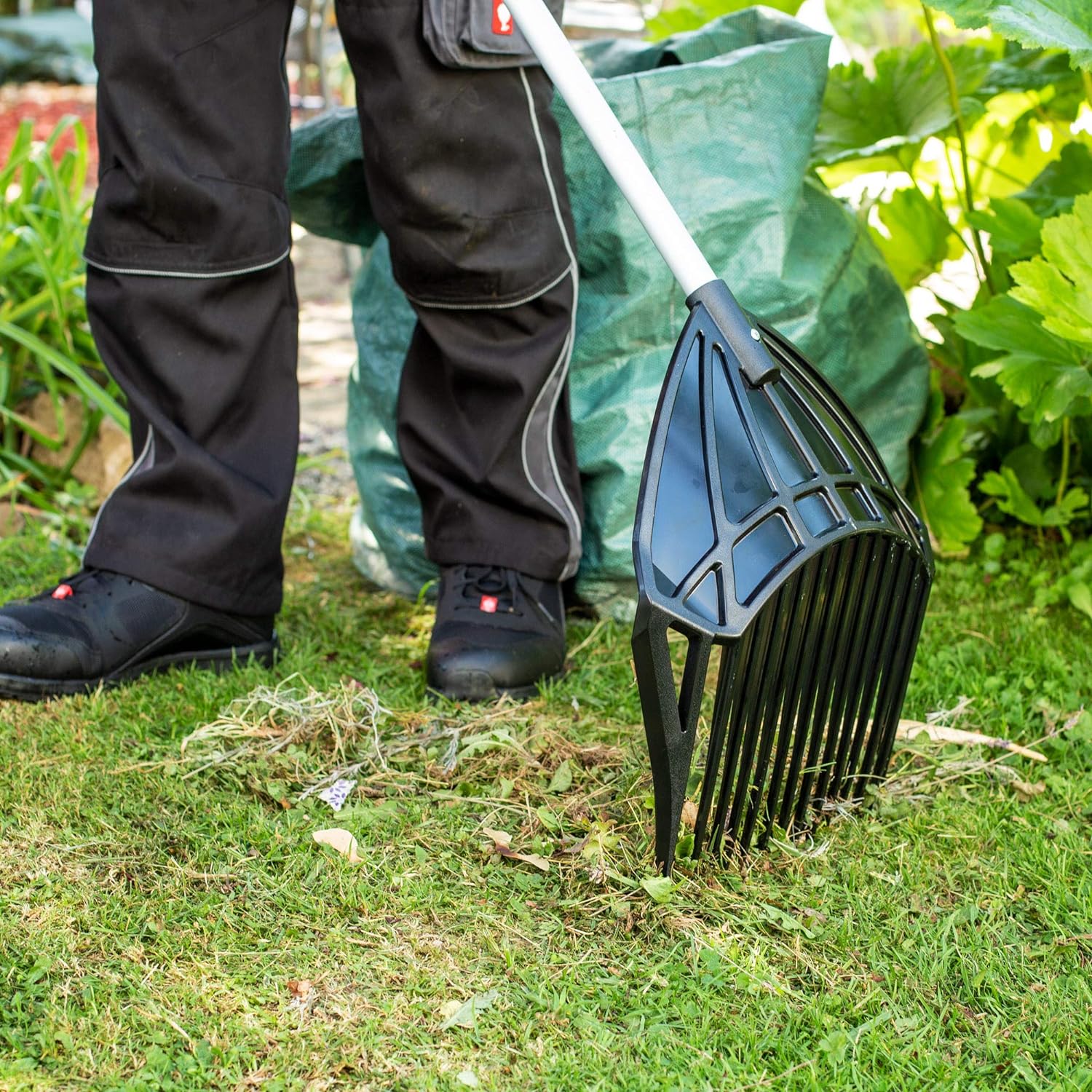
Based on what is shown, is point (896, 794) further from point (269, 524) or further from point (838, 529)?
point (269, 524)

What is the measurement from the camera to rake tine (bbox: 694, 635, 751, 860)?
115cm

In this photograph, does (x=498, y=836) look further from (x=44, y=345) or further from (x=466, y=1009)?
(x=44, y=345)

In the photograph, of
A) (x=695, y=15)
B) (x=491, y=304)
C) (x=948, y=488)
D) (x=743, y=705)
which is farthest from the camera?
(x=695, y=15)

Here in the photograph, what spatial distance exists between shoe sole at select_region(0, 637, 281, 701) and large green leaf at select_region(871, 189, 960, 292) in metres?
1.36

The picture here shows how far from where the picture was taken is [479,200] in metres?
1.60

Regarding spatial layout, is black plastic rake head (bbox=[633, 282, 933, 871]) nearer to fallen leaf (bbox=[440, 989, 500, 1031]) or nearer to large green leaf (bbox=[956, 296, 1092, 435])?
fallen leaf (bbox=[440, 989, 500, 1031])

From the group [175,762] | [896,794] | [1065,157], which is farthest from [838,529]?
[1065,157]

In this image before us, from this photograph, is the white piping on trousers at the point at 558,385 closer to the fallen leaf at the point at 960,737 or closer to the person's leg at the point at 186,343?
the person's leg at the point at 186,343

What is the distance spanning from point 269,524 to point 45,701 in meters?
0.38

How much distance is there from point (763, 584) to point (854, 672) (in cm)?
21

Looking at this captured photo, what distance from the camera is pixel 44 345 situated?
2404 millimetres

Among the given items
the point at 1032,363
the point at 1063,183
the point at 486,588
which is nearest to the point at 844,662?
the point at 486,588

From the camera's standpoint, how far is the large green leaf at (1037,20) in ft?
4.67

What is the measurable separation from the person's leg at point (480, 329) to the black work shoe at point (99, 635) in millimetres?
334
